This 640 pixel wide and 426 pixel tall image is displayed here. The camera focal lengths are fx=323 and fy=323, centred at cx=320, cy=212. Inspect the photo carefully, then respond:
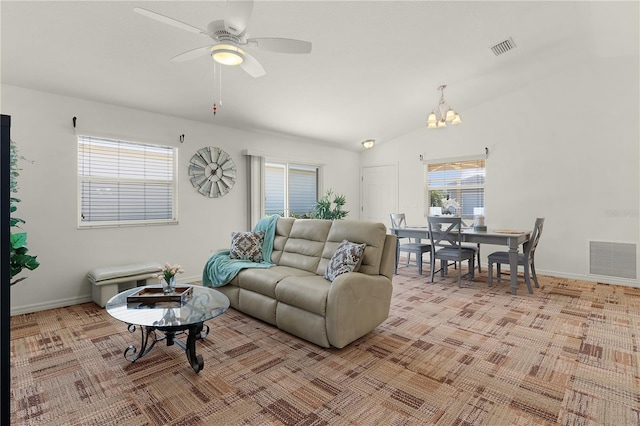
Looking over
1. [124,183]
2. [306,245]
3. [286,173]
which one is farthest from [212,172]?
[306,245]

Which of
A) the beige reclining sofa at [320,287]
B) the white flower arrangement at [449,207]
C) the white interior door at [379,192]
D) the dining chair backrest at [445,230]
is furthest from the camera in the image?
the white interior door at [379,192]

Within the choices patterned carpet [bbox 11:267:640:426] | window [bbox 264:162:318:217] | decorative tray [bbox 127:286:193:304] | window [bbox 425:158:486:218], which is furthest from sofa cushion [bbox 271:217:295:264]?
window [bbox 425:158:486:218]

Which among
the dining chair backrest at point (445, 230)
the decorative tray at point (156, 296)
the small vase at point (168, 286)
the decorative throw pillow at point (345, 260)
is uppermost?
the dining chair backrest at point (445, 230)

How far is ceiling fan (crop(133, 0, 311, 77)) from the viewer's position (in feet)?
6.48

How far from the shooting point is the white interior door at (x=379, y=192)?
280 inches

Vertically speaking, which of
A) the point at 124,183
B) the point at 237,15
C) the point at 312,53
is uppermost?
the point at 312,53

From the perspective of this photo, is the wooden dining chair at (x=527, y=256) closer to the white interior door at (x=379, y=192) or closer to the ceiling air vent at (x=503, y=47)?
the ceiling air vent at (x=503, y=47)

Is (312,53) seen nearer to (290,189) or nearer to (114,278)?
(290,189)

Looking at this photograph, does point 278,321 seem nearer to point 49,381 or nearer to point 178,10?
point 49,381

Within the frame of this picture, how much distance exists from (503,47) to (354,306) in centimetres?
364

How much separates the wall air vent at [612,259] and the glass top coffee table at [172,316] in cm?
537

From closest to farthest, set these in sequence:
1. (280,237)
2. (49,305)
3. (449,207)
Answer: (49,305)
(280,237)
(449,207)

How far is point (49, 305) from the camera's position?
12.2 ft

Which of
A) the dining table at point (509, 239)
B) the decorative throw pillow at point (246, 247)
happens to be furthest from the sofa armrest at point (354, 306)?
the dining table at point (509, 239)
